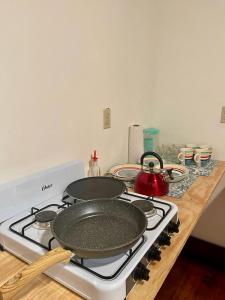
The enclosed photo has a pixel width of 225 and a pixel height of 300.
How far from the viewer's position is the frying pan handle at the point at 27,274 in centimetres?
53

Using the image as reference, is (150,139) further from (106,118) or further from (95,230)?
(95,230)

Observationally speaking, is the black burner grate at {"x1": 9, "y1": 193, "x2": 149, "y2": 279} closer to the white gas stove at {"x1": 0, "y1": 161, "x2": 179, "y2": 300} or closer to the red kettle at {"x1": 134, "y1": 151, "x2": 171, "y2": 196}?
the white gas stove at {"x1": 0, "y1": 161, "x2": 179, "y2": 300}

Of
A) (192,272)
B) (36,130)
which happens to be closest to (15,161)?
(36,130)

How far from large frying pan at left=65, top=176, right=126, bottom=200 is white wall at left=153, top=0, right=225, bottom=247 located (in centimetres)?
86

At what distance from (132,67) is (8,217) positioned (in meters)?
1.09

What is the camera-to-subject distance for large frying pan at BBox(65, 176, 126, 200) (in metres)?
1.08

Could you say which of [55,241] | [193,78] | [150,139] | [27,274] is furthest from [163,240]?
[193,78]

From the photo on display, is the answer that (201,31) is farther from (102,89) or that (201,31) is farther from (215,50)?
(102,89)

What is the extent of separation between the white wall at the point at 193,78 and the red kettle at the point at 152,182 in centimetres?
68

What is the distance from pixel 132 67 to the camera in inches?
61.6

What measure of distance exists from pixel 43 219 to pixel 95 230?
0.19 m

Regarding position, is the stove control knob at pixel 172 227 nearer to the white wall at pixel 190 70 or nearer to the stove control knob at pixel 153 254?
the stove control knob at pixel 153 254

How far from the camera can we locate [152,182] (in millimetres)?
1166

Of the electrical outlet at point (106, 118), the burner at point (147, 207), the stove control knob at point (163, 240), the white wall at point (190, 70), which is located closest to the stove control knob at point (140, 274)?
the stove control knob at point (163, 240)
